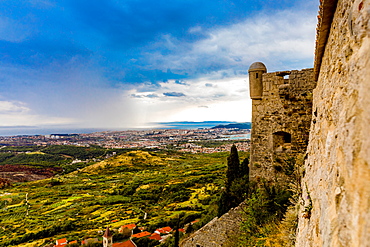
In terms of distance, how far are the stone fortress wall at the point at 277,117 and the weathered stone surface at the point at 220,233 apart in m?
1.95

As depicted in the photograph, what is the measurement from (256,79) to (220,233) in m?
5.37

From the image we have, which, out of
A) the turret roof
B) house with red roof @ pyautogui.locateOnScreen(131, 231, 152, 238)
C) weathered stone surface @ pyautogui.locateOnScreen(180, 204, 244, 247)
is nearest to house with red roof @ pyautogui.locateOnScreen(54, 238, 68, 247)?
house with red roof @ pyautogui.locateOnScreen(131, 231, 152, 238)

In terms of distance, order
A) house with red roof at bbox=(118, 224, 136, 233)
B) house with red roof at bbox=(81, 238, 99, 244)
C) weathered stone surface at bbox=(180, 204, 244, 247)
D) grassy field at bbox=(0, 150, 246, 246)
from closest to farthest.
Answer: weathered stone surface at bbox=(180, 204, 244, 247) → house with red roof at bbox=(81, 238, 99, 244) → house with red roof at bbox=(118, 224, 136, 233) → grassy field at bbox=(0, 150, 246, 246)

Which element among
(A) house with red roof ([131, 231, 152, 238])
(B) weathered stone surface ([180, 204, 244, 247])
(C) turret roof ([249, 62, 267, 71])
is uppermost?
(C) turret roof ([249, 62, 267, 71])

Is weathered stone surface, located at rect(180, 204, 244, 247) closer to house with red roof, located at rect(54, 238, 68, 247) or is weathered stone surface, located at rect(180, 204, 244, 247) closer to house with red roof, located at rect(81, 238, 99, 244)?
house with red roof, located at rect(81, 238, 99, 244)

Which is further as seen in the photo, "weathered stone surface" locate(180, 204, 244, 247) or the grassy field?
the grassy field

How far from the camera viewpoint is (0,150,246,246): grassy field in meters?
22.4

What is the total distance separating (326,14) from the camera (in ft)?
8.14

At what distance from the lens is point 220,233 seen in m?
7.15

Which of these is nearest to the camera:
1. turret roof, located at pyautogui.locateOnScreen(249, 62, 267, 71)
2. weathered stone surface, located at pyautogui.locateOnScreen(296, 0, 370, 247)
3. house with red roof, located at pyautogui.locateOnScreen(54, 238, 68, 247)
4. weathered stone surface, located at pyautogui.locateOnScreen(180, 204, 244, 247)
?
weathered stone surface, located at pyautogui.locateOnScreen(296, 0, 370, 247)

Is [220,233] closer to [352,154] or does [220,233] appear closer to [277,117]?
[277,117]

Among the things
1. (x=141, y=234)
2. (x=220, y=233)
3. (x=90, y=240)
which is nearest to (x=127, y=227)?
(x=141, y=234)

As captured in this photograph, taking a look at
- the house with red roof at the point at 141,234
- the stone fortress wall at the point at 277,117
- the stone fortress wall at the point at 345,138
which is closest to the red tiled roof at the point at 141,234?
the house with red roof at the point at 141,234

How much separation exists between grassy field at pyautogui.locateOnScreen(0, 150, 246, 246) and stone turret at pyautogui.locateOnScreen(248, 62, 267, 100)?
55.8ft
